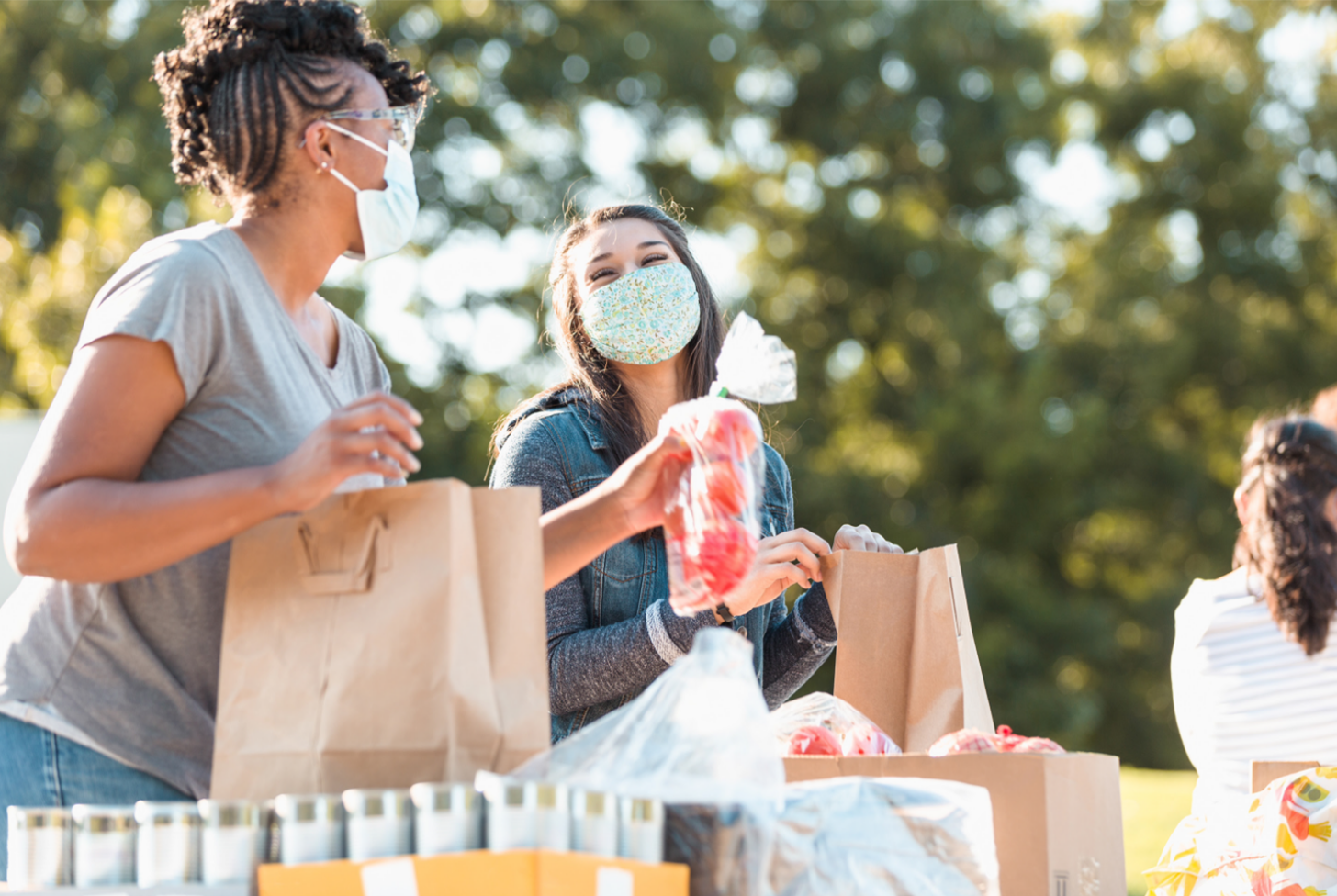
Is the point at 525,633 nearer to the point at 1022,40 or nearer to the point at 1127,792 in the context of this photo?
the point at 1127,792

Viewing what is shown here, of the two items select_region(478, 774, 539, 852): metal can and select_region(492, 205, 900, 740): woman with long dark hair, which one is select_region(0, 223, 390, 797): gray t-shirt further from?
select_region(492, 205, 900, 740): woman with long dark hair

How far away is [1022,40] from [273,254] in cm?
1709

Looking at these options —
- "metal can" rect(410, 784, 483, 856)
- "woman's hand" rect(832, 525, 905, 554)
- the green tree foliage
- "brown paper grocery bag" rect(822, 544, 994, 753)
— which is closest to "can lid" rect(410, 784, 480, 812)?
"metal can" rect(410, 784, 483, 856)

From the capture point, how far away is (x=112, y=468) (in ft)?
5.57

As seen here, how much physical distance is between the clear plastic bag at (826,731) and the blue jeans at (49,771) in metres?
1.03

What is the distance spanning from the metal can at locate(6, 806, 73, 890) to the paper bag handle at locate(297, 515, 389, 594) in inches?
15.3

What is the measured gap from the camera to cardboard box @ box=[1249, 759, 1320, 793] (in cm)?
274

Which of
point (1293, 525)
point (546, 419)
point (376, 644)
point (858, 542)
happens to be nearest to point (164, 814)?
point (376, 644)

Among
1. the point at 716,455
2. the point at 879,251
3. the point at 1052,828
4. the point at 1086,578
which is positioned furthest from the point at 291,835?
the point at 1086,578

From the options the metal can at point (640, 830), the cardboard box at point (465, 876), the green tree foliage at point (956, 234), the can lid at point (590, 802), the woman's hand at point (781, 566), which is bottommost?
the cardboard box at point (465, 876)

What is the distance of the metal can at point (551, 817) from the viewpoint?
1500mm

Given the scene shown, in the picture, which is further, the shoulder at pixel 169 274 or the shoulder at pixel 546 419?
the shoulder at pixel 546 419

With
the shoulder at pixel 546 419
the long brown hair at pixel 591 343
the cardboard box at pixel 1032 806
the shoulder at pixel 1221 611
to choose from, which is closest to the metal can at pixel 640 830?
the cardboard box at pixel 1032 806

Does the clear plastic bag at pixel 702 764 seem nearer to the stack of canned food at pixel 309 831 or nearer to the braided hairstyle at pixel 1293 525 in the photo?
the stack of canned food at pixel 309 831
